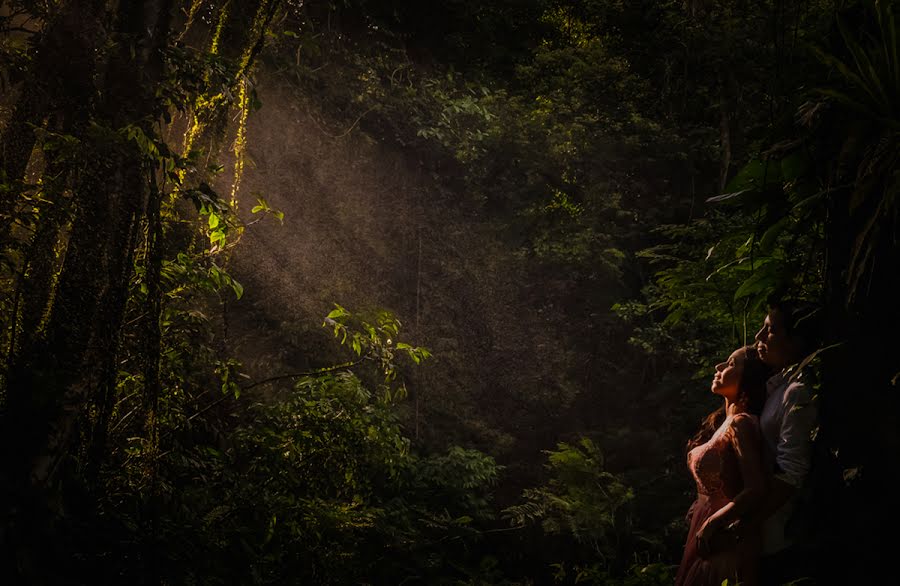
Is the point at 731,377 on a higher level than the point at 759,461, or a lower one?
higher

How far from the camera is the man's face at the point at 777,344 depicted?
2549 mm

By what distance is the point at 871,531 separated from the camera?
1.87 m

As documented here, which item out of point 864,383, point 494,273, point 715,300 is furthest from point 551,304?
point 864,383

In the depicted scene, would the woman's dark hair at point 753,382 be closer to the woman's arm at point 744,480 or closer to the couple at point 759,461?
the couple at point 759,461

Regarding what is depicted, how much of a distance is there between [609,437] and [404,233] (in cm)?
468

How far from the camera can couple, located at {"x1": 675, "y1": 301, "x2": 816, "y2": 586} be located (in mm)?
2467

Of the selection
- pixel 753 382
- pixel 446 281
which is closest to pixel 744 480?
pixel 753 382

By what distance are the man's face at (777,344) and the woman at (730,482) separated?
245 mm

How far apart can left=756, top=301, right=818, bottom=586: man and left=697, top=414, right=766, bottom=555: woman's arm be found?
5 cm

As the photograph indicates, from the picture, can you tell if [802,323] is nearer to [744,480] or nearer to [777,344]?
[777,344]

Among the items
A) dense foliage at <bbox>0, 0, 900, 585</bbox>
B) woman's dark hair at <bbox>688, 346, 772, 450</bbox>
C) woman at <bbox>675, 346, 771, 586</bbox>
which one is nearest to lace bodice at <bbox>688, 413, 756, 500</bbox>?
woman at <bbox>675, 346, 771, 586</bbox>

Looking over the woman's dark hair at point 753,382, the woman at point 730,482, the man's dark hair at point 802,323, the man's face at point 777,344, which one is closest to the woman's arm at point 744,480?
the woman at point 730,482

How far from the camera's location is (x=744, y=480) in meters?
2.62

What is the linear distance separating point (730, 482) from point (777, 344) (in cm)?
63
